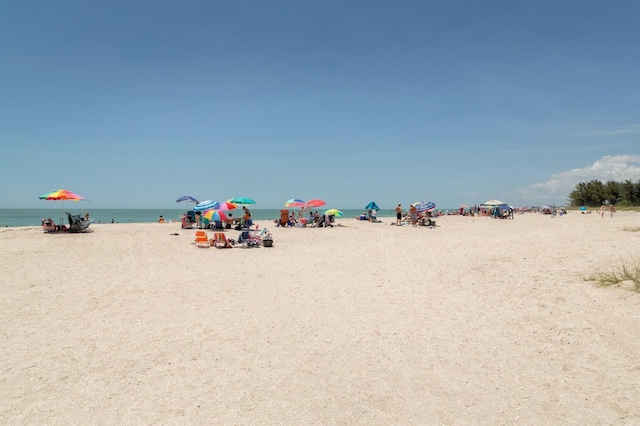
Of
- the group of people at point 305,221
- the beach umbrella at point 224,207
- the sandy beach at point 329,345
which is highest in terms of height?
the beach umbrella at point 224,207

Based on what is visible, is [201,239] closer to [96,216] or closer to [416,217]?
[416,217]

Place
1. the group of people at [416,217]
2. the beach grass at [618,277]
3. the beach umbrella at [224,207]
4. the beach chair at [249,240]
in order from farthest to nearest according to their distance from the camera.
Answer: the group of people at [416,217] → the beach umbrella at [224,207] → the beach chair at [249,240] → the beach grass at [618,277]

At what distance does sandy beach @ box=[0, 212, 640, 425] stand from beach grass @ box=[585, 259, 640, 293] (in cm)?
21

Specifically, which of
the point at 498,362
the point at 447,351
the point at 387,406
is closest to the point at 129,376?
the point at 387,406

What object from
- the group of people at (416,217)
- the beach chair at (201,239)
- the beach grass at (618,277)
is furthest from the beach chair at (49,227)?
the beach grass at (618,277)

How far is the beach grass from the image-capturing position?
6575mm

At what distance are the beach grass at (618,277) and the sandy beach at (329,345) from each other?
0.70 feet

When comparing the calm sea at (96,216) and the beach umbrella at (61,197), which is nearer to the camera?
the beach umbrella at (61,197)

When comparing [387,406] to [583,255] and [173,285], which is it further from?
[583,255]

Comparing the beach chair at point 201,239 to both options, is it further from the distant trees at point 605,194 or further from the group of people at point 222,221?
the distant trees at point 605,194

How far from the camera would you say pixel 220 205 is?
71.3 feet

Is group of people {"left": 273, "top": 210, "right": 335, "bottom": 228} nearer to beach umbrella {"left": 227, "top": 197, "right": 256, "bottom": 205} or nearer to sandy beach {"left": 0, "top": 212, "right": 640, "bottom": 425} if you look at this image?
beach umbrella {"left": 227, "top": 197, "right": 256, "bottom": 205}

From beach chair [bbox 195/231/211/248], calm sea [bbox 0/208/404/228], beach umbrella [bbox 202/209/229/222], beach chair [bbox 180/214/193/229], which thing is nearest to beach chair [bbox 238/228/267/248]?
beach chair [bbox 195/231/211/248]

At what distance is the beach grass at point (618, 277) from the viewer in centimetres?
657
